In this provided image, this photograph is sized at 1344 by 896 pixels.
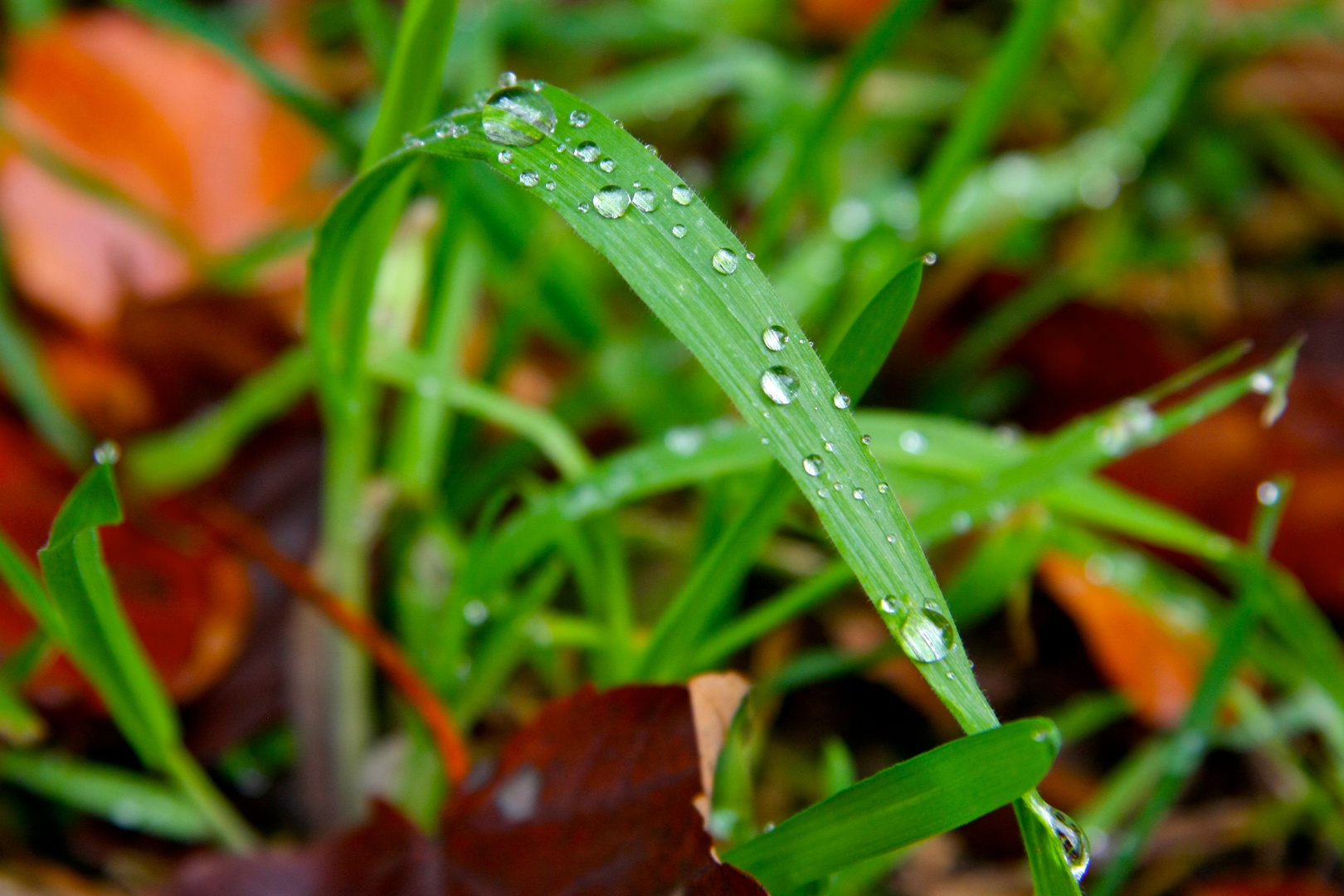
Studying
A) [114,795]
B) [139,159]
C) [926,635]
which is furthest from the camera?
[139,159]

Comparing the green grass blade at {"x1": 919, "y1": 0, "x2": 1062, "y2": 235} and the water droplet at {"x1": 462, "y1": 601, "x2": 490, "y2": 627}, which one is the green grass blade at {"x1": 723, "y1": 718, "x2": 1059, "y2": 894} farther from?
the green grass blade at {"x1": 919, "y1": 0, "x2": 1062, "y2": 235}

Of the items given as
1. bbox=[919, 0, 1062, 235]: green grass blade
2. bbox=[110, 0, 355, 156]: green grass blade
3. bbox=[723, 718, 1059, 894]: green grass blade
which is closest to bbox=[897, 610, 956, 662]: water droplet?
bbox=[723, 718, 1059, 894]: green grass blade

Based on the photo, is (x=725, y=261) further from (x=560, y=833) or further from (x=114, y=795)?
(x=114, y=795)

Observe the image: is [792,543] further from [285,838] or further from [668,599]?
[285,838]

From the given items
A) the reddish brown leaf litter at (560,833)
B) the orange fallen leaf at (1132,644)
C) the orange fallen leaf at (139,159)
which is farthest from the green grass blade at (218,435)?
the orange fallen leaf at (1132,644)

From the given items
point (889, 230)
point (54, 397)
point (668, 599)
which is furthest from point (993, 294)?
point (54, 397)

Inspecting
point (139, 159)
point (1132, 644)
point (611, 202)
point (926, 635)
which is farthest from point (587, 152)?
point (139, 159)
